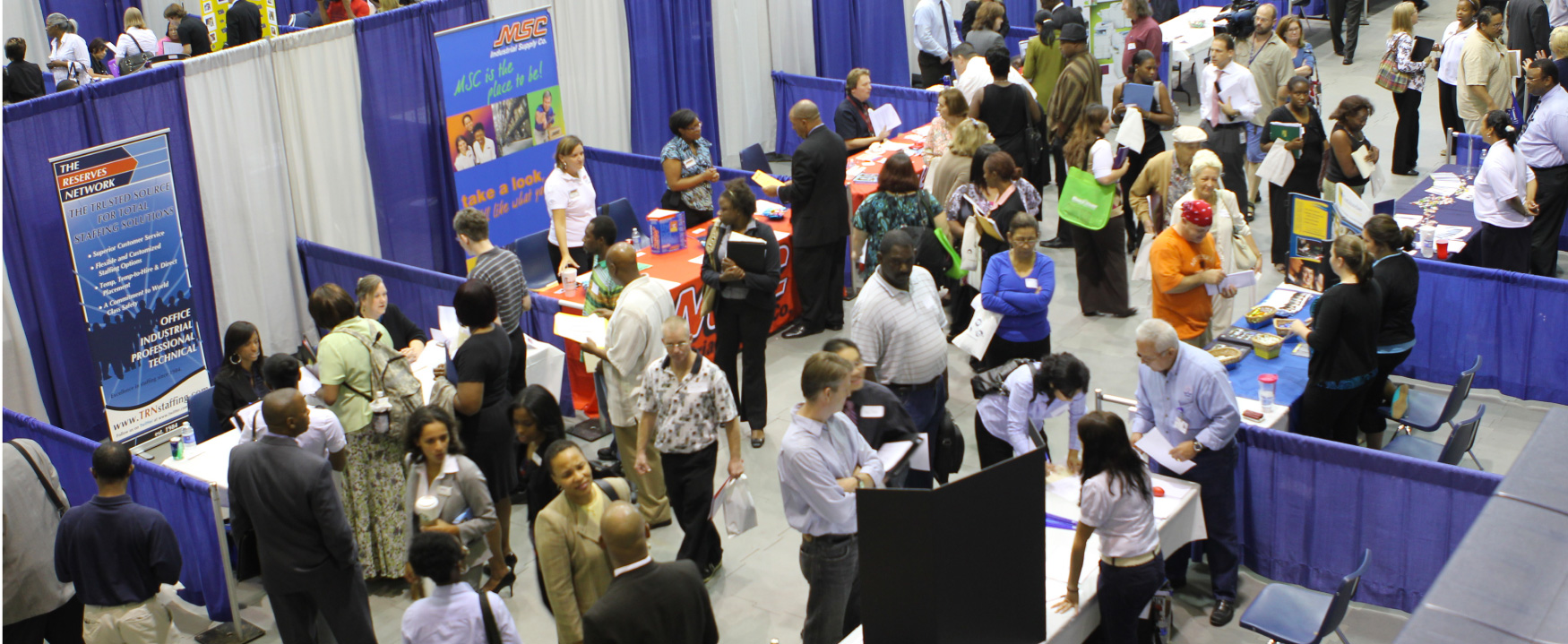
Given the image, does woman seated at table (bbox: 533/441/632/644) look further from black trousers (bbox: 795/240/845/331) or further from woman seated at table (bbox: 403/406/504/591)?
black trousers (bbox: 795/240/845/331)

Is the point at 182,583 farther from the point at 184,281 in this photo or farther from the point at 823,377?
the point at 823,377

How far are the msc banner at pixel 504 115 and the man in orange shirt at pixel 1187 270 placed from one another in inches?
185

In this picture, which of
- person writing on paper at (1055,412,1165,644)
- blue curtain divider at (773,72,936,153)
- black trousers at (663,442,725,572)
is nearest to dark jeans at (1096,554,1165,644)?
person writing on paper at (1055,412,1165,644)

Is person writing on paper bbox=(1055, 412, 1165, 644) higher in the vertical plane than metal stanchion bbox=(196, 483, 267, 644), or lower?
higher

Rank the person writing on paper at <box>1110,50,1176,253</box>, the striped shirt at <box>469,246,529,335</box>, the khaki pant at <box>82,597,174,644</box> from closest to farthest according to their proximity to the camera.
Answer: the khaki pant at <box>82,597,174,644</box>, the striped shirt at <box>469,246,529,335</box>, the person writing on paper at <box>1110,50,1176,253</box>

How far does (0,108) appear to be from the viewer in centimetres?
609

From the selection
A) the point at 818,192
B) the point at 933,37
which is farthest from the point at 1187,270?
the point at 933,37

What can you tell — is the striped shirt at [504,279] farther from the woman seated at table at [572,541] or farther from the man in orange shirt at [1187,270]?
the man in orange shirt at [1187,270]

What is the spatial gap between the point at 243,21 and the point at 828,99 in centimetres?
532

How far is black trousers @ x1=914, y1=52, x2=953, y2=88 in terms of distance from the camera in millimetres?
12125

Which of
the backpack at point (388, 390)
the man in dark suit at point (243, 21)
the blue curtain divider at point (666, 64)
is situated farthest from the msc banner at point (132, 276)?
the man in dark suit at point (243, 21)

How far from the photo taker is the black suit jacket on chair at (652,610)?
349cm

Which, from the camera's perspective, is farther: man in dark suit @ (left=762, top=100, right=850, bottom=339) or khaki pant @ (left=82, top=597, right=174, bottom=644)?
man in dark suit @ (left=762, top=100, right=850, bottom=339)

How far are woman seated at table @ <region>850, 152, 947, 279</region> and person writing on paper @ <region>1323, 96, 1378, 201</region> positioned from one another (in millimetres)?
2386
